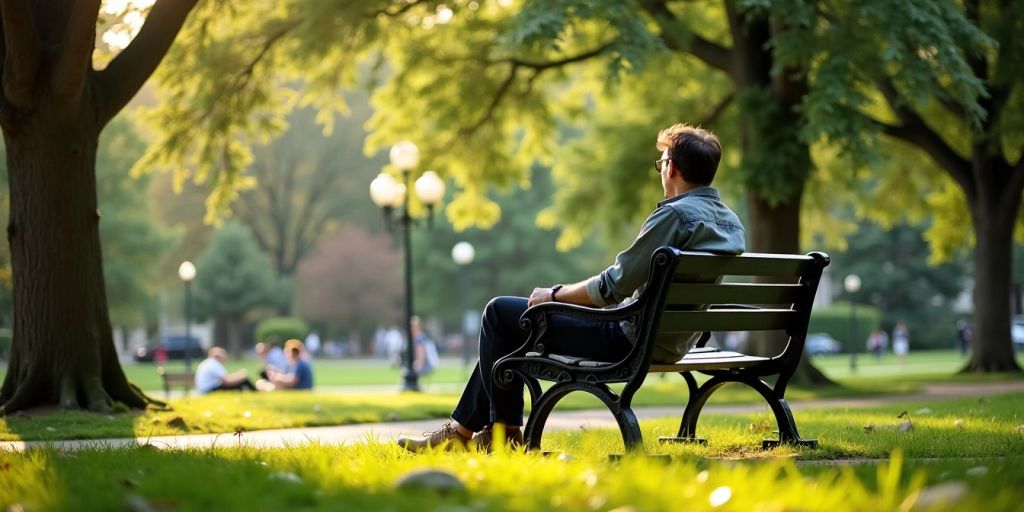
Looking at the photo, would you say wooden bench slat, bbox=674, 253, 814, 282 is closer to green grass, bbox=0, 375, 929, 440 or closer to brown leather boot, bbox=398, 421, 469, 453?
brown leather boot, bbox=398, 421, 469, 453

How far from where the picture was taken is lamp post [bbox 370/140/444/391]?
19234 millimetres

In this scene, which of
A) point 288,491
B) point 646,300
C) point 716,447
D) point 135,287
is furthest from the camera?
point 135,287

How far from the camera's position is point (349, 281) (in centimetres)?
6731

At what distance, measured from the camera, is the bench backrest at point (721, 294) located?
5309mm

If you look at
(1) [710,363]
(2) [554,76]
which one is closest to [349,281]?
(2) [554,76]

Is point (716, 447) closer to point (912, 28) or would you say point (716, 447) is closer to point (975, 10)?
point (912, 28)

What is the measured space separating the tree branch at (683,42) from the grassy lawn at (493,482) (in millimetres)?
11519

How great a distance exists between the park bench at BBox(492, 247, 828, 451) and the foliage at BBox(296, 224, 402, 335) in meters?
61.6

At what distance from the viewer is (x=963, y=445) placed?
608 centimetres

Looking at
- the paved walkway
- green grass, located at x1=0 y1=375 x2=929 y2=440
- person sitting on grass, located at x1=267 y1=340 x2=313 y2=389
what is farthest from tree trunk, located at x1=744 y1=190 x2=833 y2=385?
person sitting on grass, located at x1=267 y1=340 x2=313 y2=389

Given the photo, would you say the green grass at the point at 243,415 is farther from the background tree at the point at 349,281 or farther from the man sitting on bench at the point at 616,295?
the background tree at the point at 349,281

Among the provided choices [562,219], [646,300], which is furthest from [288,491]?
[562,219]

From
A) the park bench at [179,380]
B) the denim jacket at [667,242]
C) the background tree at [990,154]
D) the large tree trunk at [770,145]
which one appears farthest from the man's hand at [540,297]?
the park bench at [179,380]

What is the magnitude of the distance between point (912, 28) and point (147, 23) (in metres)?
8.08
